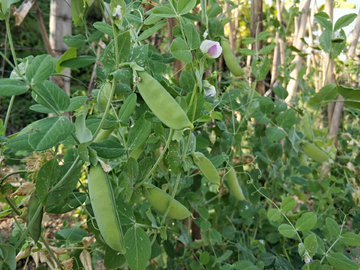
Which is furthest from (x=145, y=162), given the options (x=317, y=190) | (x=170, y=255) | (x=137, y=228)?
(x=317, y=190)

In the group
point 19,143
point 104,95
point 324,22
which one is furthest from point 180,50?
point 324,22

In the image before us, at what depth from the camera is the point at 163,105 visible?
1.11 ft

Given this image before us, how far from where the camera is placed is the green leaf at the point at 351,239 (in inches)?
24.0

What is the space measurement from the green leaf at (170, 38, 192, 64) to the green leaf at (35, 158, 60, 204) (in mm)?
210

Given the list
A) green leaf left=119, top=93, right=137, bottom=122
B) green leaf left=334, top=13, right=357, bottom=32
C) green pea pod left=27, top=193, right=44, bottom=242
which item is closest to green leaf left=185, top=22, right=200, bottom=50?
green leaf left=119, top=93, right=137, bottom=122

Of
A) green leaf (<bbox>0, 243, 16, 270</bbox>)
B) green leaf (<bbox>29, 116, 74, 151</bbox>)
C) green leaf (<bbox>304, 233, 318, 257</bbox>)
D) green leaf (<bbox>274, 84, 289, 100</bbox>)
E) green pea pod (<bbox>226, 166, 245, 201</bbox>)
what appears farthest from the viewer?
green leaf (<bbox>274, 84, 289, 100</bbox>)

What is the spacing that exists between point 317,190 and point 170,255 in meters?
0.49

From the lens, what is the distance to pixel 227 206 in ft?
2.82

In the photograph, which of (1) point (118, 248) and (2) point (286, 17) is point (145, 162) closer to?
(1) point (118, 248)

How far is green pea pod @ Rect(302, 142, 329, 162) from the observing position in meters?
0.74

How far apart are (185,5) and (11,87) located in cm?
26

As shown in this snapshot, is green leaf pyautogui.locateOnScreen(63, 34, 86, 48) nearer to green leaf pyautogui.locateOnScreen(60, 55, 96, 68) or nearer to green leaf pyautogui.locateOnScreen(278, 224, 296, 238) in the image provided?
green leaf pyautogui.locateOnScreen(60, 55, 96, 68)

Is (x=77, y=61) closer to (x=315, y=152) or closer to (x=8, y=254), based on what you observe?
(x=8, y=254)

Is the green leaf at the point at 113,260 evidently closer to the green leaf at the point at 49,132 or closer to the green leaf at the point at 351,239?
the green leaf at the point at 49,132
